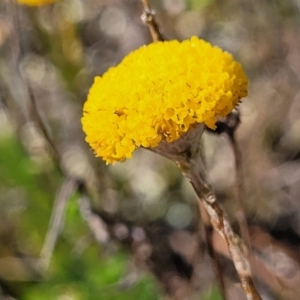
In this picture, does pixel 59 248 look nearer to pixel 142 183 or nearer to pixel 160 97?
pixel 142 183

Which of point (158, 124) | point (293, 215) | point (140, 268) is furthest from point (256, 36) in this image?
point (158, 124)

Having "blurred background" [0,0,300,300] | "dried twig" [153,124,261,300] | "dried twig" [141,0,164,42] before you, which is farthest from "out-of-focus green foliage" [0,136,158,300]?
"dried twig" [141,0,164,42]

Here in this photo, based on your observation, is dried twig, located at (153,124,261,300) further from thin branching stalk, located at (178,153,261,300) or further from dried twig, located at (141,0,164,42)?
dried twig, located at (141,0,164,42)

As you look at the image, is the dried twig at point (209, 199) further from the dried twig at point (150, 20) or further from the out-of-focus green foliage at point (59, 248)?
the out-of-focus green foliage at point (59, 248)

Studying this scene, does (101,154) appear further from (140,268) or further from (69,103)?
(69,103)

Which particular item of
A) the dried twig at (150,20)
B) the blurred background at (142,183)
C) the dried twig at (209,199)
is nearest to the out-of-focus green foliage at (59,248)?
the blurred background at (142,183)
